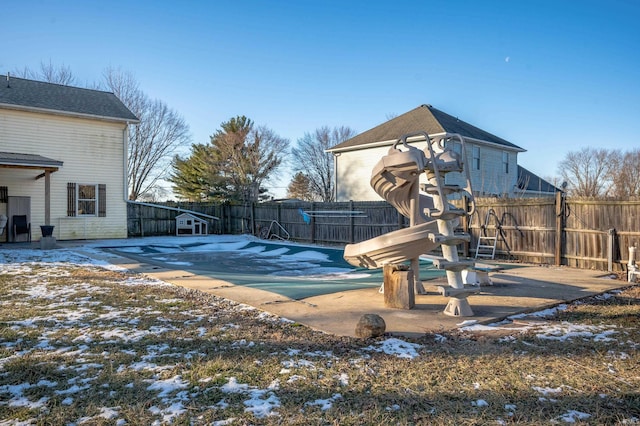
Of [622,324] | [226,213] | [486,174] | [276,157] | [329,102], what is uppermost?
[329,102]

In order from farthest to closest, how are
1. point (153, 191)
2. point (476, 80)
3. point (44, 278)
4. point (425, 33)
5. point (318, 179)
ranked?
point (318, 179)
point (153, 191)
point (476, 80)
point (425, 33)
point (44, 278)

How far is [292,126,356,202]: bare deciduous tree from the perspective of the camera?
39.0 m

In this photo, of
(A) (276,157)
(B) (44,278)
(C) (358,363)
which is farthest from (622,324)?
(A) (276,157)

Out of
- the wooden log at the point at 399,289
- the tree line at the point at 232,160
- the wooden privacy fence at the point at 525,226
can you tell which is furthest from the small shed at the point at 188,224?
the wooden log at the point at 399,289

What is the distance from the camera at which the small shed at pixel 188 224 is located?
21.1 metres

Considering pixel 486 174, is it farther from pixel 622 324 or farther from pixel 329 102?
pixel 622 324

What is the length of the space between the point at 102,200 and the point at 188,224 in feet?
13.9

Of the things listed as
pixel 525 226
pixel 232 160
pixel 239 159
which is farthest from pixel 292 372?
pixel 232 160

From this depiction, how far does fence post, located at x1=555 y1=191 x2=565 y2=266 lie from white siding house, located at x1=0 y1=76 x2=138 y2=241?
16.1m

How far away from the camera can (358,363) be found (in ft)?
12.4

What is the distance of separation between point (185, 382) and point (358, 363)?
4.79ft

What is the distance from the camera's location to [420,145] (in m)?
19.6

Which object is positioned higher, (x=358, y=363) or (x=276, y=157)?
(x=276, y=157)

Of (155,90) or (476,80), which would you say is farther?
(155,90)
